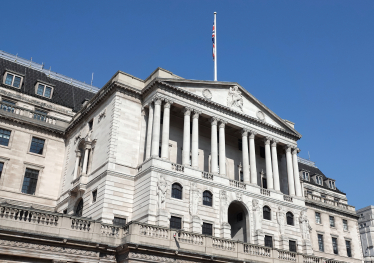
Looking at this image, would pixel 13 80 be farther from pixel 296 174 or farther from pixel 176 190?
pixel 296 174

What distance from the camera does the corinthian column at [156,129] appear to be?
40719 millimetres

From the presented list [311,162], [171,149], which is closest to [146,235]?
[171,149]

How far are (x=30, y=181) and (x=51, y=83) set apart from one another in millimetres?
18519

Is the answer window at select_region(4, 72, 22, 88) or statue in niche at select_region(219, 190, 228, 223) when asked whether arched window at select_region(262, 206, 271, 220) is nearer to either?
statue in niche at select_region(219, 190, 228, 223)

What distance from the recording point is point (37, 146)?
50406mm

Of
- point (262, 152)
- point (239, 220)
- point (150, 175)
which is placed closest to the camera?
point (150, 175)

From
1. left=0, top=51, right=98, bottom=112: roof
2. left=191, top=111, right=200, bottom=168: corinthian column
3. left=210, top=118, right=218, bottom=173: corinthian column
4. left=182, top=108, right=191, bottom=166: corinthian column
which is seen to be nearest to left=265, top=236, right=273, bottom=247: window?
left=210, top=118, right=218, bottom=173: corinthian column

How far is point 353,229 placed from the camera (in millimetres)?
66375

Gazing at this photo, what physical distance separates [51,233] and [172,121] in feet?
72.6

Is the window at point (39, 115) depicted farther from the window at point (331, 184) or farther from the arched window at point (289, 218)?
the window at point (331, 184)

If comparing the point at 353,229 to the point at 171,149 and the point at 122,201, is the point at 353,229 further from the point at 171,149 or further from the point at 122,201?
the point at 122,201

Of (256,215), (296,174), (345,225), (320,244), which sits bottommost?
(256,215)

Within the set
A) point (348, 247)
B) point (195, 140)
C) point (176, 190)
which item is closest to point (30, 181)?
point (176, 190)

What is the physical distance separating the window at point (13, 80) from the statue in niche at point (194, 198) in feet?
→ 99.9
